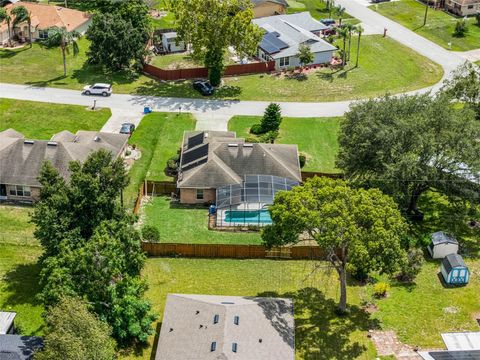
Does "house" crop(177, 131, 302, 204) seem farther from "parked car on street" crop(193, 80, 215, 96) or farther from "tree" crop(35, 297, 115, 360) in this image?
"tree" crop(35, 297, 115, 360)

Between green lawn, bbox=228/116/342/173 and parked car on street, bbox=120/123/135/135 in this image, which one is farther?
parked car on street, bbox=120/123/135/135

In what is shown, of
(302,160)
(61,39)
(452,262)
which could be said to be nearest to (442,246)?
(452,262)

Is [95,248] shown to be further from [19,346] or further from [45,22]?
[45,22]

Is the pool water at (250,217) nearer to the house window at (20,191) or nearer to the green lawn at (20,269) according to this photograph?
the green lawn at (20,269)

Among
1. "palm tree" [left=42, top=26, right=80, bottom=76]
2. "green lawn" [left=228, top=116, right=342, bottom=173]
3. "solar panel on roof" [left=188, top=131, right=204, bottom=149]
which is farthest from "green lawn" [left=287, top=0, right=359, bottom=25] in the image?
"solar panel on roof" [left=188, top=131, right=204, bottom=149]

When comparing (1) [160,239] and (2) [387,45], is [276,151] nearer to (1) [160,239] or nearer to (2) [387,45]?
(1) [160,239]
